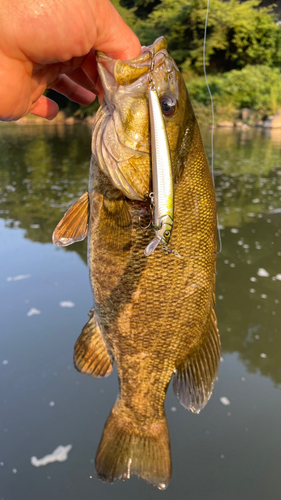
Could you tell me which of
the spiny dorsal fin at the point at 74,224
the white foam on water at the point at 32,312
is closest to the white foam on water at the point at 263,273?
the white foam on water at the point at 32,312

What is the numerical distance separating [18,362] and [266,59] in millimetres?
28837

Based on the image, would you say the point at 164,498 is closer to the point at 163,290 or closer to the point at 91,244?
the point at 163,290

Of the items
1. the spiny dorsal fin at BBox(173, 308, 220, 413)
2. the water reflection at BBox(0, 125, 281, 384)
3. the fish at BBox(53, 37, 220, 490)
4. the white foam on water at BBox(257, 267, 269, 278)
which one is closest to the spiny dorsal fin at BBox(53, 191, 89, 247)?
the fish at BBox(53, 37, 220, 490)

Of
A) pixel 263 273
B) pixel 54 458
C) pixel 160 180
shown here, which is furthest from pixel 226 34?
pixel 54 458

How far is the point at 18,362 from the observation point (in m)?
2.80

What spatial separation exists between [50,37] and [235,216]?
5050 mm

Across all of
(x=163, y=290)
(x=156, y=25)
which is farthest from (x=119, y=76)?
(x=156, y=25)

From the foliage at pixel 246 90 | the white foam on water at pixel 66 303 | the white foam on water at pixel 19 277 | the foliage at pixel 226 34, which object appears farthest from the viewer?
the foliage at pixel 226 34

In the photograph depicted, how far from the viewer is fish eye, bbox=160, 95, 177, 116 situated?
4.53ft

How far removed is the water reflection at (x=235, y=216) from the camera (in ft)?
10.4

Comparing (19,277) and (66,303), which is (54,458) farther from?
(19,277)

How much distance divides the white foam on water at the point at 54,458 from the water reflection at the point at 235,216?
1.49 m

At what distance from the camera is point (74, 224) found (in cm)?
158

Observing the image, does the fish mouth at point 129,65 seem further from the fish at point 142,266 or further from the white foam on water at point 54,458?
the white foam on water at point 54,458
